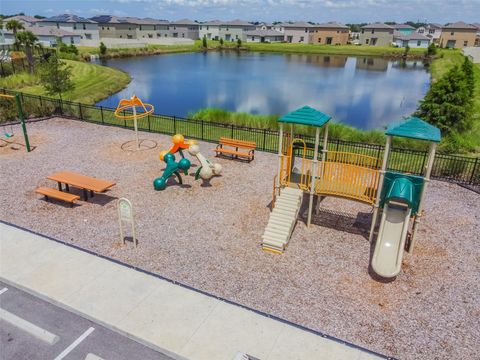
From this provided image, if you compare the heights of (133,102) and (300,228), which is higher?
(133,102)

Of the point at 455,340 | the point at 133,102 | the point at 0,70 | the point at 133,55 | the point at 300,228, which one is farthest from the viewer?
the point at 133,55

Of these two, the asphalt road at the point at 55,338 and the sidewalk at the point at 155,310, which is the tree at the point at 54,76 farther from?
the asphalt road at the point at 55,338

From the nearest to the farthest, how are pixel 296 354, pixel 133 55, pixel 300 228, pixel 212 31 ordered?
1. pixel 296 354
2. pixel 300 228
3. pixel 133 55
4. pixel 212 31

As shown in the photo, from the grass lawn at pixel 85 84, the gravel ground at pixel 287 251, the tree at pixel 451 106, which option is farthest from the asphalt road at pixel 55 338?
the grass lawn at pixel 85 84

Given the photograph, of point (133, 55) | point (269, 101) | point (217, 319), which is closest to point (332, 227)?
point (217, 319)

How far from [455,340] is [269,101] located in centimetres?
3243

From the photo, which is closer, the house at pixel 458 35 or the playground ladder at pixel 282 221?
the playground ladder at pixel 282 221

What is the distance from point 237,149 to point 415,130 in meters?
8.92

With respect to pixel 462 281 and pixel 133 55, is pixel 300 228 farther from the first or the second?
pixel 133 55

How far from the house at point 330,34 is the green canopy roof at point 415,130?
11982 centimetres

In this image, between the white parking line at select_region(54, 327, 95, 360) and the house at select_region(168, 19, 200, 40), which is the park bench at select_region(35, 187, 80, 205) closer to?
the white parking line at select_region(54, 327, 95, 360)

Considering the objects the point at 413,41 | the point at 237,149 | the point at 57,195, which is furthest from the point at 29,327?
the point at 413,41

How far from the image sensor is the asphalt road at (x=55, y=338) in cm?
651

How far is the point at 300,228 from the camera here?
36.5 feet
